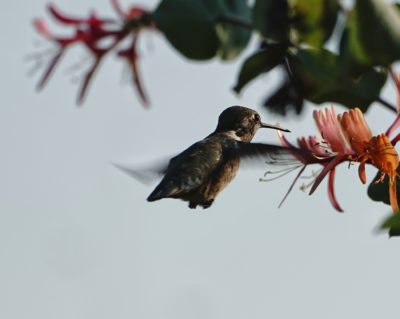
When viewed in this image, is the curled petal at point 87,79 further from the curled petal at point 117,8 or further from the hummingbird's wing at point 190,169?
the hummingbird's wing at point 190,169

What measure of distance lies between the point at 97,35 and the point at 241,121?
2.20 meters

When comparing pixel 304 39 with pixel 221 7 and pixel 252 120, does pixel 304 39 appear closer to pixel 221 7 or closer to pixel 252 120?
pixel 221 7

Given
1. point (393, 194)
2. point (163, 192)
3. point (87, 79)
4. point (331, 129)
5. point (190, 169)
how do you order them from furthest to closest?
point (190, 169), point (163, 192), point (331, 129), point (393, 194), point (87, 79)

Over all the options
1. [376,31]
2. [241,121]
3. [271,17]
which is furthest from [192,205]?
[376,31]

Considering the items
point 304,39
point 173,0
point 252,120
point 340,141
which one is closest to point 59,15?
point 173,0

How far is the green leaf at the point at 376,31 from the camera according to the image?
1.27m

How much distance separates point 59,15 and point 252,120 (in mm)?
2148

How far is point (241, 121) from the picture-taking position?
12.4ft

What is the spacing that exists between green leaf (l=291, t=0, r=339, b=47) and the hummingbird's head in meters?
2.14

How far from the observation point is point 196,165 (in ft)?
11.7

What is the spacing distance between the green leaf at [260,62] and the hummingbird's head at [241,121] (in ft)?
6.72

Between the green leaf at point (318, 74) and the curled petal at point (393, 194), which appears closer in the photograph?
the green leaf at point (318, 74)

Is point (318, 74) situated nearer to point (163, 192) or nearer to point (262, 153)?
point (262, 153)

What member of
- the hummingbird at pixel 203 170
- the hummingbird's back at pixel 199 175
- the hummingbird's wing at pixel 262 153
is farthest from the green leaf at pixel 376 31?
the hummingbird's back at pixel 199 175
